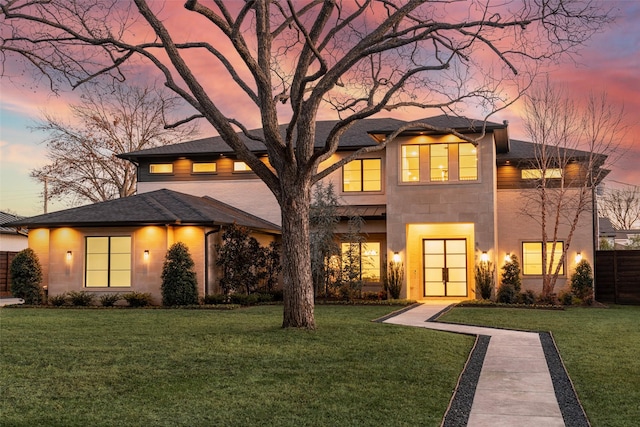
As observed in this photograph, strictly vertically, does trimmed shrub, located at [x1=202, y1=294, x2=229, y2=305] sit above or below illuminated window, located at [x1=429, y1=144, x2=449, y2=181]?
below

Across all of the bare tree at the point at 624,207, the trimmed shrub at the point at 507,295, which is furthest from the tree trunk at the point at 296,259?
the bare tree at the point at 624,207

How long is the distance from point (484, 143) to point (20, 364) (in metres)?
17.2

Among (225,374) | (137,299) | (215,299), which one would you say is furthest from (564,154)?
(225,374)

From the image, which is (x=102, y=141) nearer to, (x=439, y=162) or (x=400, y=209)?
(x=400, y=209)

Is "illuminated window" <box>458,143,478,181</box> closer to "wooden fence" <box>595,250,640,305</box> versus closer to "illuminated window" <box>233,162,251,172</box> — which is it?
"wooden fence" <box>595,250,640,305</box>

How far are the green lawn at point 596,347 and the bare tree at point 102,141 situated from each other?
77.5 ft

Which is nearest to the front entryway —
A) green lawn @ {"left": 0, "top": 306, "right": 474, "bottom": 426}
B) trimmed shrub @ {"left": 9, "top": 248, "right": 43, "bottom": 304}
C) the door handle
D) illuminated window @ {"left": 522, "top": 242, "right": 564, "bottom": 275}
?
the door handle

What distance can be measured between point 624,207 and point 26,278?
154ft

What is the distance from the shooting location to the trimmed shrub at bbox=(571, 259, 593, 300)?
2277 cm

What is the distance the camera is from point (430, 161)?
2322cm

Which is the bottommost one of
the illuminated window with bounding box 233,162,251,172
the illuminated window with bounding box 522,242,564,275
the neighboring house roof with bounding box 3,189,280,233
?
the illuminated window with bounding box 522,242,564,275

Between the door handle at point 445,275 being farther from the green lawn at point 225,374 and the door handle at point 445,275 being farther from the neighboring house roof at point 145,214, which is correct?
the green lawn at point 225,374

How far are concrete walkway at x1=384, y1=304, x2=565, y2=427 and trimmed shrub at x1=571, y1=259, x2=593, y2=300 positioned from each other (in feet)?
33.6

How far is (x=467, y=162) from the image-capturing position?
23.1m
